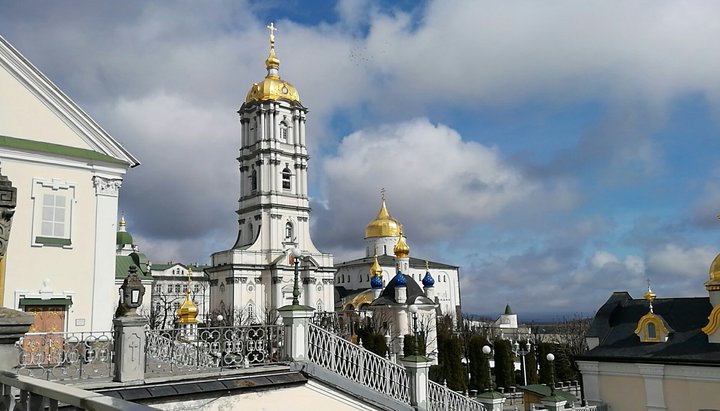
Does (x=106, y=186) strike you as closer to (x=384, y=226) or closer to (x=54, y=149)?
(x=54, y=149)

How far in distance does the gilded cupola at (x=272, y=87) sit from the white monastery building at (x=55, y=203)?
170ft

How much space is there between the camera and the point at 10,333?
610 centimetres

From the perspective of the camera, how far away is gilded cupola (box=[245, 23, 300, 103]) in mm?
71062

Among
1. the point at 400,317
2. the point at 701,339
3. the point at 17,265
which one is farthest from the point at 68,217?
the point at 400,317

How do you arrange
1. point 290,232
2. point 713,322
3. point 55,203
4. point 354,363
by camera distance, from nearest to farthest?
point 354,363 → point 55,203 → point 713,322 → point 290,232

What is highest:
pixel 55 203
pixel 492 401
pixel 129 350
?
pixel 55 203

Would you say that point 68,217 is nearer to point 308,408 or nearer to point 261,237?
point 308,408

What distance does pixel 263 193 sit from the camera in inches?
2717

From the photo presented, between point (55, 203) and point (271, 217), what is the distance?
49.4 m

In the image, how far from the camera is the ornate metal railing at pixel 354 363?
12.6 m

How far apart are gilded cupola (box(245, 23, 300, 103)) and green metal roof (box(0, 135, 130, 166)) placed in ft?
170

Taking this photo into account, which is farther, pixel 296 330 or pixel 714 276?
pixel 714 276

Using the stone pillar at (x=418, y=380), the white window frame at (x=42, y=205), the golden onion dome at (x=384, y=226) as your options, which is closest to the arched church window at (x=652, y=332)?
the stone pillar at (x=418, y=380)

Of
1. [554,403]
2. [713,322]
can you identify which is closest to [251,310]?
[554,403]
